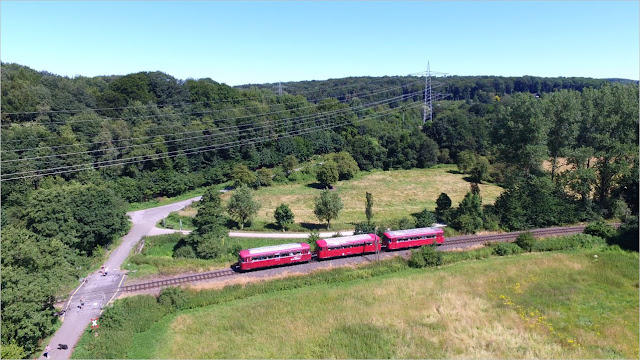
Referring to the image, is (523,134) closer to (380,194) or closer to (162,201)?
(380,194)

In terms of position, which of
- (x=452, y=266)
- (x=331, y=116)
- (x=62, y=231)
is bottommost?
(x=452, y=266)

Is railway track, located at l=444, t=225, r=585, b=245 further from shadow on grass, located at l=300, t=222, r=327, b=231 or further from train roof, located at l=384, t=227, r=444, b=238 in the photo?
shadow on grass, located at l=300, t=222, r=327, b=231

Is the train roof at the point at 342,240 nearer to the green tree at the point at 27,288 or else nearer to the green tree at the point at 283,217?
the green tree at the point at 283,217

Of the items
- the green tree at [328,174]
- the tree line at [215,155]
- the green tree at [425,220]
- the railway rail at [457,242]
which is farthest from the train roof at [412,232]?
the green tree at [328,174]

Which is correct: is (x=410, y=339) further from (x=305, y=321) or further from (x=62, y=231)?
(x=62, y=231)

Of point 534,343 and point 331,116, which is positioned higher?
point 331,116

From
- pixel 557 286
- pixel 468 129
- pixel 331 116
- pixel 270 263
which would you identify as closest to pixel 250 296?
pixel 270 263
